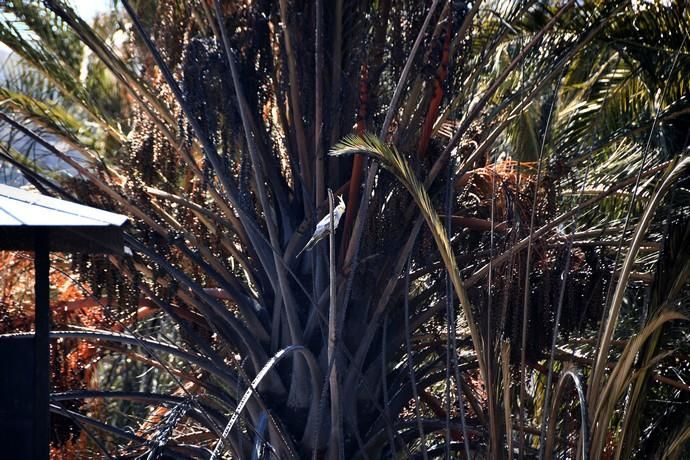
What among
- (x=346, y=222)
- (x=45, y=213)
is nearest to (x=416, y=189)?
(x=346, y=222)

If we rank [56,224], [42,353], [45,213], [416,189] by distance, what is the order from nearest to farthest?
[56,224], [45,213], [42,353], [416,189]

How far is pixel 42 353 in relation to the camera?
3.94m

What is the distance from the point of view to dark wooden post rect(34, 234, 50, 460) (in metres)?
3.90

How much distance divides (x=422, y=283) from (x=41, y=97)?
13.2 ft

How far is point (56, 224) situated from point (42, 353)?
0.65 meters

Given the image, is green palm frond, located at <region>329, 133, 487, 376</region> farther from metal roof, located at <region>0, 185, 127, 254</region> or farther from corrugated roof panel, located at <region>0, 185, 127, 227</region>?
corrugated roof panel, located at <region>0, 185, 127, 227</region>

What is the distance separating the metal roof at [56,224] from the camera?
3.60 m

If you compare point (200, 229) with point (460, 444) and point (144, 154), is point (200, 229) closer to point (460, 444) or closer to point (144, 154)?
point (144, 154)

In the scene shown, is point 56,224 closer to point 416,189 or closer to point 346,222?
point 416,189

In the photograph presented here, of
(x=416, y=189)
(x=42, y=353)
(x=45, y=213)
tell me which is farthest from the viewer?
(x=416, y=189)

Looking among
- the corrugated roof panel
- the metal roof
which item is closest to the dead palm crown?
the metal roof

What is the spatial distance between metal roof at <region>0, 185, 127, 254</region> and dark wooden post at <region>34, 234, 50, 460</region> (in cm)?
7

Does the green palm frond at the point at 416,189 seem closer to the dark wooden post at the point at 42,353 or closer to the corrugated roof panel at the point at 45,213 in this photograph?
the corrugated roof panel at the point at 45,213

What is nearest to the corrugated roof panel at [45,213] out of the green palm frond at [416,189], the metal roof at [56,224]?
the metal roof at [56,224]
